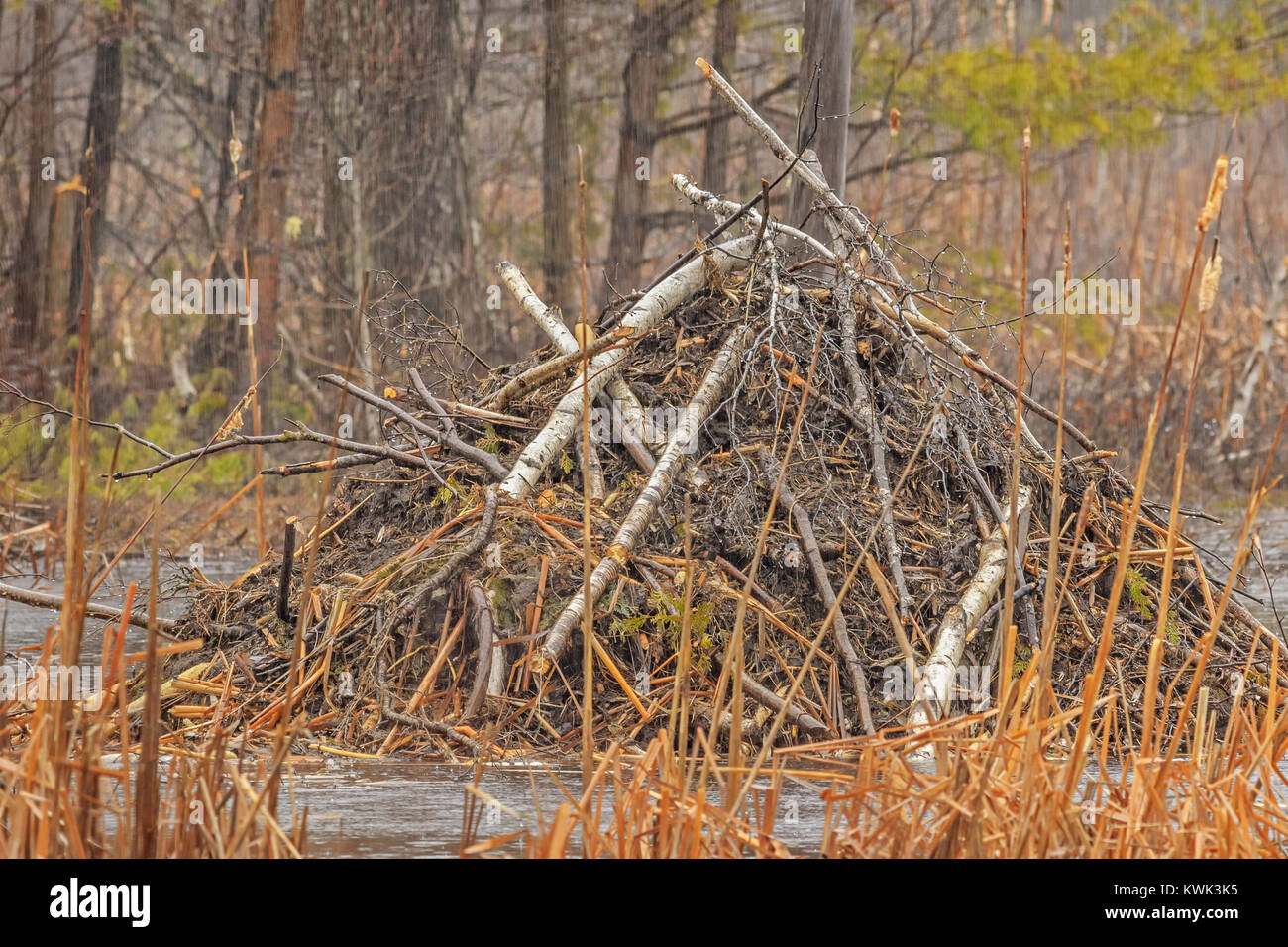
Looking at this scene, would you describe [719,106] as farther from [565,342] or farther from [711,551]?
[711,551]

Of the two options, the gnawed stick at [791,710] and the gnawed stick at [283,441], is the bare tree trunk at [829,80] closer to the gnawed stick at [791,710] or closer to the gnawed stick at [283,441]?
the gnawed stick at [283,441]

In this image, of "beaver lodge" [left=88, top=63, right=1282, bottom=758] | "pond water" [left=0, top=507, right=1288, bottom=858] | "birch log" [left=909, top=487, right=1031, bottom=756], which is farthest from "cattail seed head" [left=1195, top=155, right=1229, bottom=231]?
"birch log" [left=909, top=487, right=1031, bottom=756]

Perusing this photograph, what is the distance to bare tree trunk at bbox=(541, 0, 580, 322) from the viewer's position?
1382cm

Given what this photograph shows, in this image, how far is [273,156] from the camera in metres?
12.7

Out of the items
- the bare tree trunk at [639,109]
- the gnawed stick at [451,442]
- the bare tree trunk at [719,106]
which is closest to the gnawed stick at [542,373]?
the gnawed stick at [451,442]

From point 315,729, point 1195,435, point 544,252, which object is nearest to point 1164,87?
point 1195,435

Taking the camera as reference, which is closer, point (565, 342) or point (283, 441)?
point (283, 441)

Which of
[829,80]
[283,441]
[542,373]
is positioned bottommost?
[283,441]

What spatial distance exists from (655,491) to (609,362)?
681 mm

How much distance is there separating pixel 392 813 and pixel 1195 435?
11228mm

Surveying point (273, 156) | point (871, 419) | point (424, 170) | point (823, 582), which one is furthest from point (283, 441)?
point (424, 170)

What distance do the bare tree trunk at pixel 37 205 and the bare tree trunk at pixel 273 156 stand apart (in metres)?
1.93
